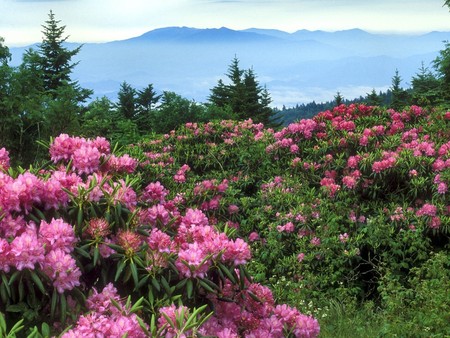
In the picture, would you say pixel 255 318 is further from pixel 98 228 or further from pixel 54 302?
pixel 54 302

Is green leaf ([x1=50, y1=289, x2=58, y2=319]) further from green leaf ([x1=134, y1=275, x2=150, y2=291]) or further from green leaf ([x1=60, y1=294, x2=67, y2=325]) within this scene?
green leaf ([x1=134, y1=275, x2=150, y2=291])

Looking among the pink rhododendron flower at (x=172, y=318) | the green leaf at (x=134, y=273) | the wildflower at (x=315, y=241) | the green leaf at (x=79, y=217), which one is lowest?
the wildflower at (x=315, y=241)

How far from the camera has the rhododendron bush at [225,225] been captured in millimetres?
2852

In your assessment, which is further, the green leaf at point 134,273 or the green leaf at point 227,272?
the green leaf at point 227,272

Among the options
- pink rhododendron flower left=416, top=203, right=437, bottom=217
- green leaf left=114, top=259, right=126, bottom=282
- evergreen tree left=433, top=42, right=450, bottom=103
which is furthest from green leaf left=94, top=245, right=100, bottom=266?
evergreen tree left=433, top=42, right=450, bottom=103

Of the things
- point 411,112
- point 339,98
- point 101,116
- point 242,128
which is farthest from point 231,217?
point 339,98

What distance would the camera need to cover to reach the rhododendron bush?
285 centimetres

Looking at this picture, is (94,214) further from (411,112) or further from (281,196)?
(411,112)

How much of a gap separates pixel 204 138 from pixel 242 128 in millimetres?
633

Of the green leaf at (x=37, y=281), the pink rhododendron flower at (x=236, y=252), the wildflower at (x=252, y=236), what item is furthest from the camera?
the wildflower at (x=252, y=236)

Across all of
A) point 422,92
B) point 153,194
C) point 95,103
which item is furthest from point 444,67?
point 153,194

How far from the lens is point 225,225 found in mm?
3479

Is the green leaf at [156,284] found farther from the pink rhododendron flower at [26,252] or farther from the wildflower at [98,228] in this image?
the pink rhododendron flower at [26,252]

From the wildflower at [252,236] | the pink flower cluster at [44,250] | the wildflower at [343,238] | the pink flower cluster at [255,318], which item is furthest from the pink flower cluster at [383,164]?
the pink flower cluster at [44,250]
